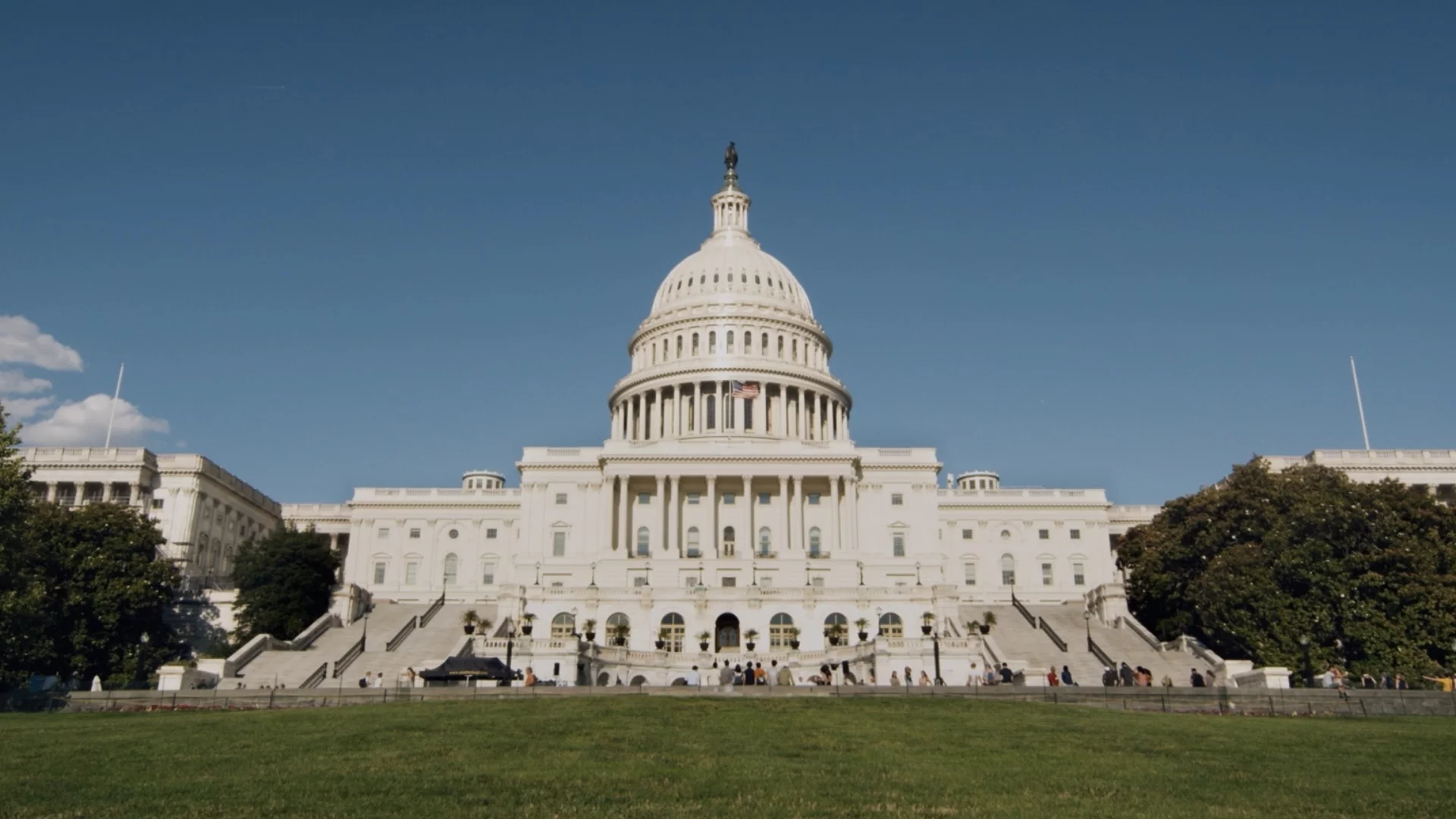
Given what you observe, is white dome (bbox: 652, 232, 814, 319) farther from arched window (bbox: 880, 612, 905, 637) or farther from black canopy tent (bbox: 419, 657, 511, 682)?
black canopy tent (bbox: 419, 657, 511, 682)

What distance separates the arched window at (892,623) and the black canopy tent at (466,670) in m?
30.2

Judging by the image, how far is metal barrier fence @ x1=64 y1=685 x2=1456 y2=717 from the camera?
3462cm

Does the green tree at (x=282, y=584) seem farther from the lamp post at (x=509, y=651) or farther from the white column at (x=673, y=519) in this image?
the white column at (x=673, y=519)

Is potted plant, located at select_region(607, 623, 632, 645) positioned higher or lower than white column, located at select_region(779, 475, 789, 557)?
lower

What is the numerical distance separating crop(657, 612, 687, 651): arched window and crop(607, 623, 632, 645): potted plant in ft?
6.15

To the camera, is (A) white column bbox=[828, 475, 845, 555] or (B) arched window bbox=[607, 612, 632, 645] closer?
(B) arched window bbox=[607, 612, 632, 645]

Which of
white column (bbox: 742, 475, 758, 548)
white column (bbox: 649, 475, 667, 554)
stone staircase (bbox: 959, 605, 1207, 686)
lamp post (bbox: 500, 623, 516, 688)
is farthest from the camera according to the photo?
white column (bbox: 742, 475, 758, 548)

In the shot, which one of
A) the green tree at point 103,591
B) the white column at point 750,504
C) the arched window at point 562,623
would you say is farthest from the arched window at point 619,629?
the green tree at point 103,591

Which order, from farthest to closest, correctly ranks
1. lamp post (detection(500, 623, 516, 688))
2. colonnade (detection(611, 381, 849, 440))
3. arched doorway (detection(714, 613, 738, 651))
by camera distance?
colonnade (detection(611, 381, 849, 440)) < arched doorway (detection(714, 613, 738, 651)) < lamp post (detection(500, 623, 516, 688))

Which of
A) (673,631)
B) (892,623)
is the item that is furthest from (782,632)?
(892,623)

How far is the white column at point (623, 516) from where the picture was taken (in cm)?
8819

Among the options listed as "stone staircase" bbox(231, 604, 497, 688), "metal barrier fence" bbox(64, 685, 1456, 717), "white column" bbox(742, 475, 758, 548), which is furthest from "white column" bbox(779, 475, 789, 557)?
"metal barrier fence" bbox(64, 685, 1456, 717)

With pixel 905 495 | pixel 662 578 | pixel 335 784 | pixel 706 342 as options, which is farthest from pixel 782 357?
pixel 335 784

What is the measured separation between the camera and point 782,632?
69.2 meters
